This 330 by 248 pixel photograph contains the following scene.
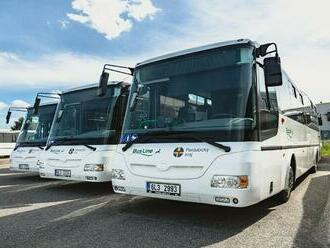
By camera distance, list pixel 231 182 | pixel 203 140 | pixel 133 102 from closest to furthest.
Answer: pixel 231 182 → pixel 203 140 → pixel 133 102

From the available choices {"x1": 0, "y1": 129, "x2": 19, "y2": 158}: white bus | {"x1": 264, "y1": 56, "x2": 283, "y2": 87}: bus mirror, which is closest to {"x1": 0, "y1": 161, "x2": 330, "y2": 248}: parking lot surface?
{"x1": 264, "y1": 56, "x2": 283, "y2": 87}: bus mirror

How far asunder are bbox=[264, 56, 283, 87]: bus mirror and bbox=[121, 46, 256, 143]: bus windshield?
24 cm

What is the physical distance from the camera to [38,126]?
12148 mm

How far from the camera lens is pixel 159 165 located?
5.85 metres

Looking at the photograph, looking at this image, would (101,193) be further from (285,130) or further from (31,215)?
(285,130)

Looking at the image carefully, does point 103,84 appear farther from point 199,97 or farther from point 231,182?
point 231,182

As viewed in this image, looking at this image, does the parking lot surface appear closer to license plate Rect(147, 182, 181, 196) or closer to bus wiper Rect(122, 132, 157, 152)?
license plate Rect(147, 182, 181, 196)

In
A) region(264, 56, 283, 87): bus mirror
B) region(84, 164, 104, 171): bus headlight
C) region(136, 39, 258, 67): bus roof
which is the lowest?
region(84, 164, 104, 171): bus headlight

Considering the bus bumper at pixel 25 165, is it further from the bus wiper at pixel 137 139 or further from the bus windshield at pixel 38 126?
the bus wiper at pixel 137 139

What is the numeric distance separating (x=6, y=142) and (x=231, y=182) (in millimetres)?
24977

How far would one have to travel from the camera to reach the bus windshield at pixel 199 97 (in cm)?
554

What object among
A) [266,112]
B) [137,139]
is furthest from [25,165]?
[266,112]

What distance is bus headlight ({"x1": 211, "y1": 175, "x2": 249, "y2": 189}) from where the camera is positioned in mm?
5172

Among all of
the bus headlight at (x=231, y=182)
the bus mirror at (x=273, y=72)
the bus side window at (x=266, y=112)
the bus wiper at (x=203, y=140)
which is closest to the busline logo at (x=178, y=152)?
the bus wiper at (x=203, y=140)
